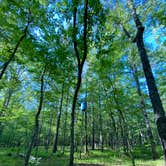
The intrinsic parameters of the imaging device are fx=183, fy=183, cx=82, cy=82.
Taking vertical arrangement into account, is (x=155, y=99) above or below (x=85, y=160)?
above

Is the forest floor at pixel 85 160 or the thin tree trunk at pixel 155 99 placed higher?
the thin tree trunk at pixel 155 99

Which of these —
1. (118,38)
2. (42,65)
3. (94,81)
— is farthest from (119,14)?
(94,81)

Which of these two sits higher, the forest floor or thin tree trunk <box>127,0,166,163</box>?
thin tree trunk <box>127,0,166,163</box>

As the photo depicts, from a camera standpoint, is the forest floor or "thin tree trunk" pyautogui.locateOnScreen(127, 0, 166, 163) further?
the forest floor

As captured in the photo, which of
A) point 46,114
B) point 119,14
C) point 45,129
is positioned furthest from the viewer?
point 45,129

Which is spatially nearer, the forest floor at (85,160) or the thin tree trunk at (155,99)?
the thin tree trunk at (155,99)

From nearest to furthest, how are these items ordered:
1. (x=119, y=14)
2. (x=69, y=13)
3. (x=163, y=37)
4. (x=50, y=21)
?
1. (x=69, y=13)
2. (x=50, y=21)
3. (x=119, y=14)
4. (x=163, y=37)

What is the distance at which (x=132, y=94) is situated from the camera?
Result: 18.2 meters

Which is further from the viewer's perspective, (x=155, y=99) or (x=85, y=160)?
(x=85, y=160)

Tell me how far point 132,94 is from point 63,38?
11914 millimetres

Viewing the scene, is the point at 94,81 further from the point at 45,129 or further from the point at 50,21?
the point at 45,129

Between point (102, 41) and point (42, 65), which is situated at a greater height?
point (42, 65)

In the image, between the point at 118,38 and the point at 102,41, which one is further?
the point at 118,38

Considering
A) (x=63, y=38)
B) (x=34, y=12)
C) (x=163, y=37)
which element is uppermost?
(x=163, y=37)
